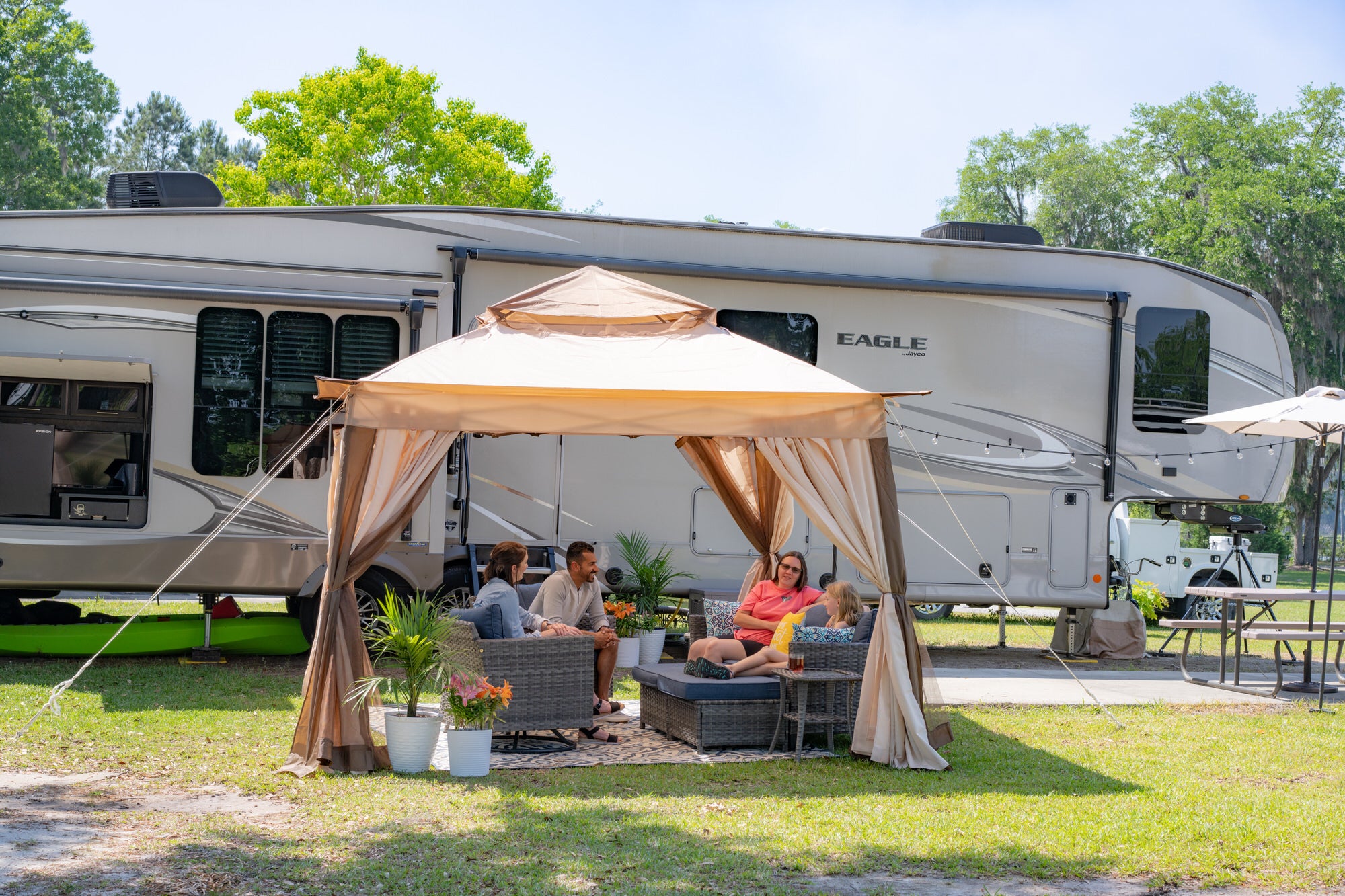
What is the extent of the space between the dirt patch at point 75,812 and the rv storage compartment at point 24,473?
346 centimetres

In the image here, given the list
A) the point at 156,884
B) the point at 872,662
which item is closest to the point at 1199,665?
the point at 872,662

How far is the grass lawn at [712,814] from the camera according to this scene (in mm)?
4539

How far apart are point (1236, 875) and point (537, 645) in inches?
141

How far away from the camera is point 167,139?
2010 inches

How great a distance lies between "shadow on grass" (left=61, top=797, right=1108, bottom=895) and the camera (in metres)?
4.33

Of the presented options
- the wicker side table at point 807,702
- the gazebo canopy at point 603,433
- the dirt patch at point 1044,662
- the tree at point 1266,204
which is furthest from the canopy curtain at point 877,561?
the tree at point 1266,204

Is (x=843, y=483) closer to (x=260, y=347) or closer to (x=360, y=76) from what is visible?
(x=260, y=347)

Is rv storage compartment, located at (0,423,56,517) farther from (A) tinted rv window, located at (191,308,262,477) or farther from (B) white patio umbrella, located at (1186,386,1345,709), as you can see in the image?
(B) white patio umbrella, located at (1186,386,1345,709)

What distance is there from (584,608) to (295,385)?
3098 millimetres

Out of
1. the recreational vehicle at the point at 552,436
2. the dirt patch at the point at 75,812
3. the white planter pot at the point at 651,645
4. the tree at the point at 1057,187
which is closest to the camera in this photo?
the dirt patch at the point at 75,812

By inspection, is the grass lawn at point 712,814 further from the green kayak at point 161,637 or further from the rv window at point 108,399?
the rv window at point 108,399

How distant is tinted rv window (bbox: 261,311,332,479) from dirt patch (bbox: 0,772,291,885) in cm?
362

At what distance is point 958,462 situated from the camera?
34.7 ft

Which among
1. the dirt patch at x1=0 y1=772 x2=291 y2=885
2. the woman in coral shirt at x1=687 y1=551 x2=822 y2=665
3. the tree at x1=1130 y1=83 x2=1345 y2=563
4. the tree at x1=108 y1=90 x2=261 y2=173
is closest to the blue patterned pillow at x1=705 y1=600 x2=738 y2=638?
the woman in coral shirt at x1=687 y1=551 x2=822 y2=665
